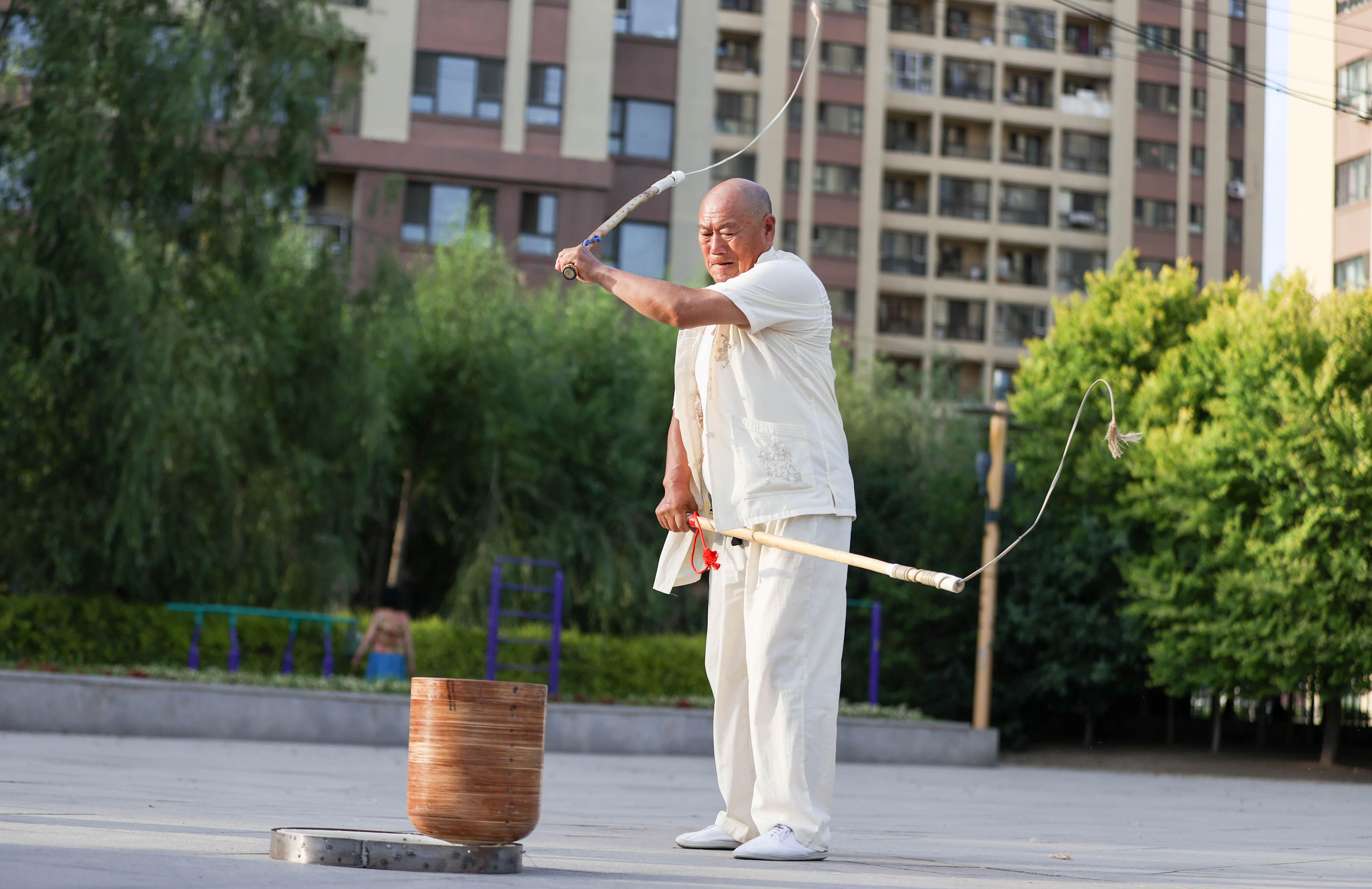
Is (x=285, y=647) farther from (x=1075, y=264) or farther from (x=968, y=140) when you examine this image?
(x=1075, y=264)

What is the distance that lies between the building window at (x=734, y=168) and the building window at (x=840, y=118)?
11.5 feet

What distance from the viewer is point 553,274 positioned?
35219 millimetres

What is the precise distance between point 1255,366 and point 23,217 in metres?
16.6

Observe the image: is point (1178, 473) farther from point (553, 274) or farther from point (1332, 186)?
point (1332, 186)

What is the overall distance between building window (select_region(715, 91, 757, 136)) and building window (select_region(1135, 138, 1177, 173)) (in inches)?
685

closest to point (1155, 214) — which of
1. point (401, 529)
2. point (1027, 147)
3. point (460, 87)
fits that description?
point (1027, 147)

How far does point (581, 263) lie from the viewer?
5238mm

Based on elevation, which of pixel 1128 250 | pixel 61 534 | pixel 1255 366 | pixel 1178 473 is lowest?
pixel 61 534

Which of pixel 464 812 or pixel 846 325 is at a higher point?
pixel 846 325

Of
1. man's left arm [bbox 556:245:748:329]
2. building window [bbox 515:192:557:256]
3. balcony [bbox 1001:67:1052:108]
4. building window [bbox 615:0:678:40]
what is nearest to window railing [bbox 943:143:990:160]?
balcony [bbox 1001:67:1052:108]

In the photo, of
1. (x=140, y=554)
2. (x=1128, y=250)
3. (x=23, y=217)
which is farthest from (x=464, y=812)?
(x=1128, y=250)

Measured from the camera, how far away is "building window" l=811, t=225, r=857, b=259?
2527 inches

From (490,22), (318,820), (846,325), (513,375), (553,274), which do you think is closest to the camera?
(318,820)

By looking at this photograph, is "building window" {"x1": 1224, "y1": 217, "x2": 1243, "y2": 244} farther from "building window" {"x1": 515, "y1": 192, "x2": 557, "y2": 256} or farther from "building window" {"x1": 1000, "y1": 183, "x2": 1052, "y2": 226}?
"building window" {"x1": 515, "y1": 192, "x2": 557, "y2": 256}
